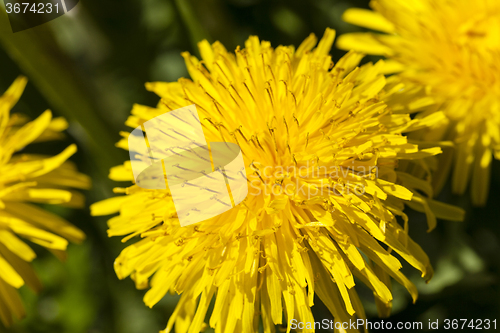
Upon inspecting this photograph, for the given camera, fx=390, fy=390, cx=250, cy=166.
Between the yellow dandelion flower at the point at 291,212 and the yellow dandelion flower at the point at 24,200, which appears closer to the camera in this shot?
the yellow dandelion flower at the point at 291,212

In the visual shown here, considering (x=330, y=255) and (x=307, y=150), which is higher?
A: (x=307, y=150)

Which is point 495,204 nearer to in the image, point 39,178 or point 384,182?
point 384,182

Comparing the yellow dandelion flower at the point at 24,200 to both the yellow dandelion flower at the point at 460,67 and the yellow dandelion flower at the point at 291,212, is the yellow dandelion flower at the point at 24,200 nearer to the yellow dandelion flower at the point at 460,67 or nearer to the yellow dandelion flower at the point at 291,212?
the yellow dandelion flower at the point at 291,212

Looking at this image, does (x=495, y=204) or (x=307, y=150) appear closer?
(x=307, y=150)

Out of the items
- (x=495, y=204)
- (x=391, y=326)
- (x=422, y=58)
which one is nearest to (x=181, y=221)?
(x=391, y=326)

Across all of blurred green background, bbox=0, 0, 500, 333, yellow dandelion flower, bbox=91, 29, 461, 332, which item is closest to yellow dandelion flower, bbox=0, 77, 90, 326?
blurred green background, bbox=0, 0, 500, 333

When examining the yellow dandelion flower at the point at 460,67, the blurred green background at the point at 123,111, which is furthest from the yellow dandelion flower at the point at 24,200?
the yellow dandelion flower at the point at 460,67
